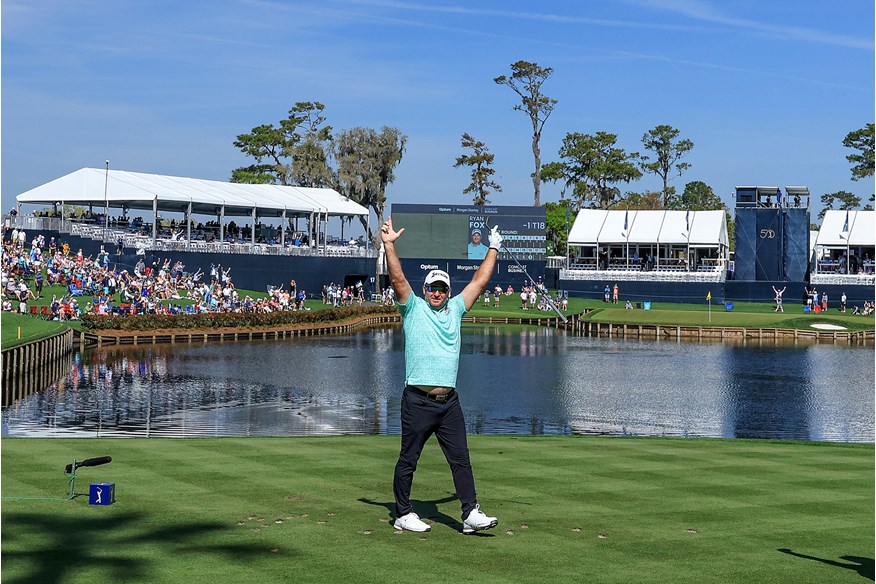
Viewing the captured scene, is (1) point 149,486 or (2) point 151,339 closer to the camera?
(1) point 149,486

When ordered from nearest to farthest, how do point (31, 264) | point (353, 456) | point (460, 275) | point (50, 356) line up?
point (353, 456) < point (50, 356) < point (31, 264) < point (460, 275)

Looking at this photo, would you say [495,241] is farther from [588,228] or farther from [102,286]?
[588,228]

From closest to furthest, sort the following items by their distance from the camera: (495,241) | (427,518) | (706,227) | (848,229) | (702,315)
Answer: (495,241), (427,518), (702,315), (848,229), (706,227)

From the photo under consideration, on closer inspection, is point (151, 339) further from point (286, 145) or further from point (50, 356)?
point (286, 145)

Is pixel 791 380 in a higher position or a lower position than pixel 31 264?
lower

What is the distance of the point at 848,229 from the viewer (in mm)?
101250

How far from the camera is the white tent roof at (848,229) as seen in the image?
3949 inches

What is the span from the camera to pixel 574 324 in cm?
8206

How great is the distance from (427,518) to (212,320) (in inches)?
2149

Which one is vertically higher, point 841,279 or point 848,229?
point 848,229

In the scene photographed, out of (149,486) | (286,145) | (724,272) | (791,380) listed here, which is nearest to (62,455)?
(149,486)

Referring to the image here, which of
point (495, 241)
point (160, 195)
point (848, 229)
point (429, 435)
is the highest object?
point (160, 195)

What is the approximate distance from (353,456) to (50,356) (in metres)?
34.1

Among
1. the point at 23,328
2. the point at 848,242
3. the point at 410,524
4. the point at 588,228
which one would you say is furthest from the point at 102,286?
the point at 848,242
